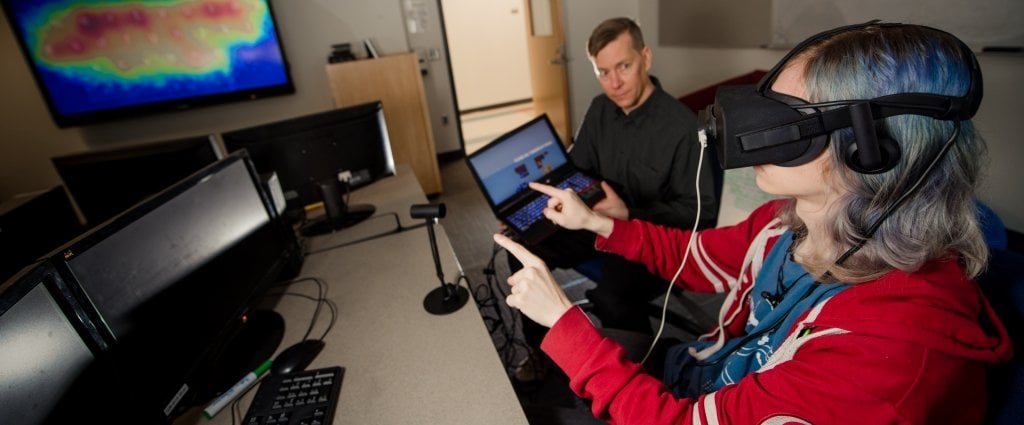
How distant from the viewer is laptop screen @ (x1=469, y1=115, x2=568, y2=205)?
1.56 meters

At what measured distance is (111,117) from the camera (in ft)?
11.9

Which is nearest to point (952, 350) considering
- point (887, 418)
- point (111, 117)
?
point (887, 418)

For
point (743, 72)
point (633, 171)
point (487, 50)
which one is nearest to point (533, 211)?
point (633, 171)

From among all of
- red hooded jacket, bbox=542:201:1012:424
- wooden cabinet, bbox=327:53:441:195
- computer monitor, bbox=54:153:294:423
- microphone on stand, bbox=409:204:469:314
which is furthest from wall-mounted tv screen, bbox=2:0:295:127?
red hooded jacket, bbox=542:201:1012:424

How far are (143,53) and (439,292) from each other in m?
3.68

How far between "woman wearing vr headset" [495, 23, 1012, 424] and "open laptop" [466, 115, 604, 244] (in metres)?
0.81

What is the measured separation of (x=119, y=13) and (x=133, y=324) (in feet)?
12.0

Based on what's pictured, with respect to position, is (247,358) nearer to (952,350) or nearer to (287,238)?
(287,238)

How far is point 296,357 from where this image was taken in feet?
3.34

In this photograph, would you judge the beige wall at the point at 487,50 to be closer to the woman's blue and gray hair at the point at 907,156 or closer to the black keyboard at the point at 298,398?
the black keyboard at the point at 298,398

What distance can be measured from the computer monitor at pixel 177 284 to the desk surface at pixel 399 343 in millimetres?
115

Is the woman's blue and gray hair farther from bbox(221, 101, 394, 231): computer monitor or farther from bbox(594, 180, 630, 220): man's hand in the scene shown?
bbox(221, 101, 394, 231): computer monitor

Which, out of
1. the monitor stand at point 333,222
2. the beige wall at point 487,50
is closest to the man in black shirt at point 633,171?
the monitor stand at point 333,222

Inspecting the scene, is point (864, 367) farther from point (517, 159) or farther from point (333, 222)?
point (333, 222)
